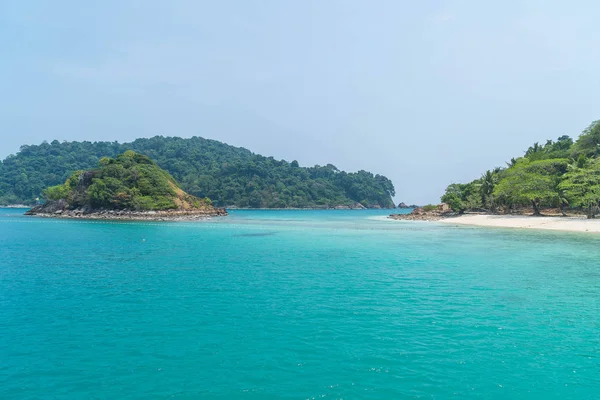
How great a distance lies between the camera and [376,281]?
69.6 feet

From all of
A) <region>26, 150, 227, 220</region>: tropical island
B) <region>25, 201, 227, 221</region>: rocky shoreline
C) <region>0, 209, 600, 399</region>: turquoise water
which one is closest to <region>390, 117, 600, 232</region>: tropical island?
<region>0, 209, 600, 399</region>: turquoise water

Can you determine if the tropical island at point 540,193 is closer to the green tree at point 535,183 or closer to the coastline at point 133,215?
the green tree at point 535,183

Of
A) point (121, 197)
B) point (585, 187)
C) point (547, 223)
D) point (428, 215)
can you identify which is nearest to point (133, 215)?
point (121, 197)

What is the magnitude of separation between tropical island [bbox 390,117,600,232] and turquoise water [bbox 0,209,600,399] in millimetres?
42992

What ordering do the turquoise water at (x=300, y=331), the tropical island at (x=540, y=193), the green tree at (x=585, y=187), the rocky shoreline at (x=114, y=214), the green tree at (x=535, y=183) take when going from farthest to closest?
the rocky shoreline at (x=114, y=214), the green tree at (x=535, y=183), the tropical island at (x=540, y=193), the green tree at (x=585, y=187), the turquoise water at (x=300, y=331)

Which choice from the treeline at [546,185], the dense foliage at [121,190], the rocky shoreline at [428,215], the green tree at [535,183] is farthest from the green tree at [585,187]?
the dense foliage at [121,190]

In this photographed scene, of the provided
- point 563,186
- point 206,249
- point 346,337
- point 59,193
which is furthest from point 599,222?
point 59,193

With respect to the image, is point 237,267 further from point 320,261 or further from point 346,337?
point 346,337

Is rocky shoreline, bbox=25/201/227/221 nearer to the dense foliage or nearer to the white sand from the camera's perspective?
the dense foliage

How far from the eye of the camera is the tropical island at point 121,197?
9438cm

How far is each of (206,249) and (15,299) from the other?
18.5m

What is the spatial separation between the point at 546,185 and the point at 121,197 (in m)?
92.8

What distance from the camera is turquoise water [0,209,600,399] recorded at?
959cm

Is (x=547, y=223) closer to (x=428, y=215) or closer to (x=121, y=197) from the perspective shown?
(x=428, y=215)
